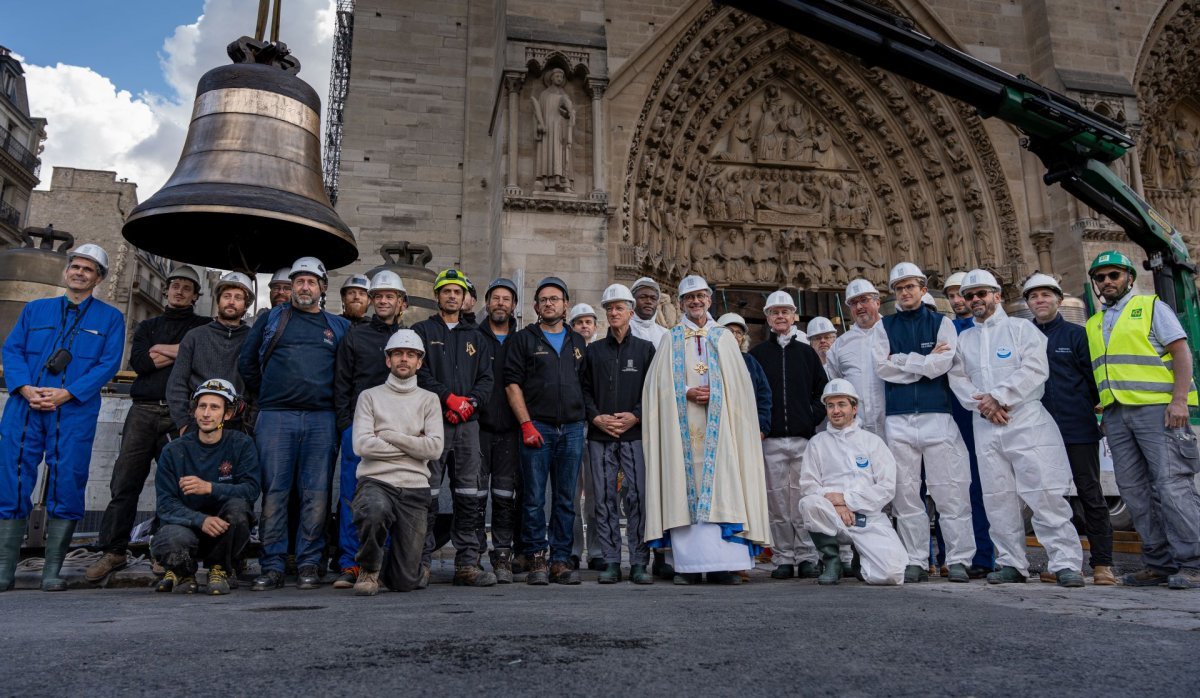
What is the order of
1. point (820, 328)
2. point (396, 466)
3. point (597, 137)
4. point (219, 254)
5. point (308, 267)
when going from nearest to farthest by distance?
point (396, 466), point (308, 267), point (219, 254), point (820, 328), point (597, 137)

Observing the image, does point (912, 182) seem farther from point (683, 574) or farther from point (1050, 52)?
point (683, 574)

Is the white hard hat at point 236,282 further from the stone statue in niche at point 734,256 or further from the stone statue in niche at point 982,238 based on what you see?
the stone statue in niche at point 982,238

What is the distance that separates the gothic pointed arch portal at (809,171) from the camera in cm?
1300

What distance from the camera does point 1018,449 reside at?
4.66 m

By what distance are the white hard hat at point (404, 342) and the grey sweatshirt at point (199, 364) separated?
1085 millimetres

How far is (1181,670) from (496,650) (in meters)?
1.68

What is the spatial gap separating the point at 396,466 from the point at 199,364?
1.44 metres

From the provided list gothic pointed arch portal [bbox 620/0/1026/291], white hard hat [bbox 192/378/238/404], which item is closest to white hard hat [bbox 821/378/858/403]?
white hard hat [bbox 192/378/238/404]

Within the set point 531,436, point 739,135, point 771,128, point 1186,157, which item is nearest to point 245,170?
point 531,436

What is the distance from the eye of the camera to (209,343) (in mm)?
4703

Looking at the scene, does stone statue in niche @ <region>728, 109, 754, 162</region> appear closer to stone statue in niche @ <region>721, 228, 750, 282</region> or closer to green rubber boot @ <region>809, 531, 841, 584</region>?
stone statue in niche @ <region>721, 228, 750, 282</region>

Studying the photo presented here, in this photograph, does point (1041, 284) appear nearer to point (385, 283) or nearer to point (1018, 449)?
point (1018, 449)

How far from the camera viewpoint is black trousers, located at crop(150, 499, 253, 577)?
4.03 metres

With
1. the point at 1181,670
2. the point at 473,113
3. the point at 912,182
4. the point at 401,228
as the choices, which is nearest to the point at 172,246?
the point at 1181,670
